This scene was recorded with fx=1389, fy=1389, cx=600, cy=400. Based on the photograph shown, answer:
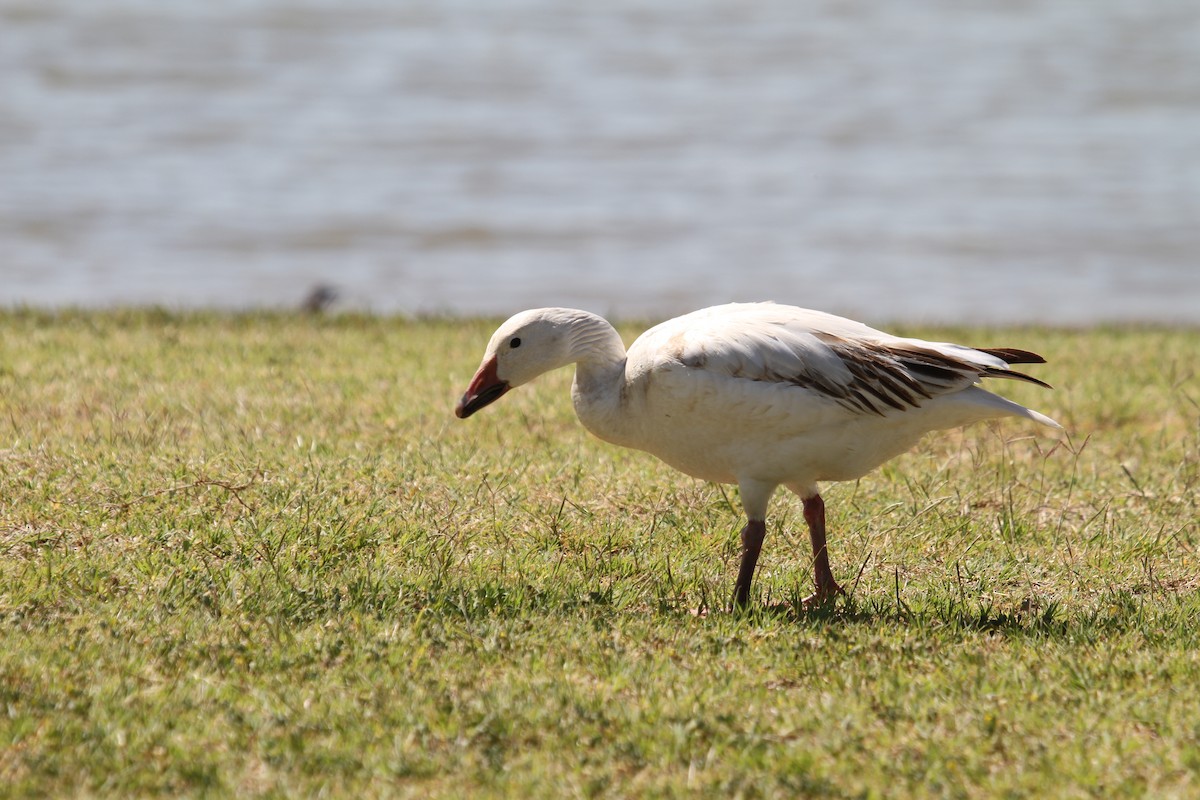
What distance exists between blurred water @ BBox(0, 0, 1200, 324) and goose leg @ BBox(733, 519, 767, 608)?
837cm

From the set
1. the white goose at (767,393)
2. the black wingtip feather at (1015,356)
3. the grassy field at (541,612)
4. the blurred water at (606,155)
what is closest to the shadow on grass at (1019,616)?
the grassy field at (541,612)

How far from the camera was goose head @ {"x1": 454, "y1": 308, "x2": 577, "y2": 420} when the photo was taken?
4898mm

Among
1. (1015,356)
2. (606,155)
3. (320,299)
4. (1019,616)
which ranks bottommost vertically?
(1019,616)

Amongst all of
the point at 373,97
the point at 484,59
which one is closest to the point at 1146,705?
the point at 373,97

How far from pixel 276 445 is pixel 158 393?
52.0 inches

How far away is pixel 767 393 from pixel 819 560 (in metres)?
0.67

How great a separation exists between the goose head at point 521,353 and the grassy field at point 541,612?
21.1 inches

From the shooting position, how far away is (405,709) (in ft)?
12.1

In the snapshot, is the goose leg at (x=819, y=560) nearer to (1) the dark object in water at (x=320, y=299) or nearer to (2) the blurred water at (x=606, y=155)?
(1) the dark object in water at (x=320, y=299)

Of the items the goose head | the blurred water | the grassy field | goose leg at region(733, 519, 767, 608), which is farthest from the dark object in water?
goose leg at region(733, 519, 767, 608)

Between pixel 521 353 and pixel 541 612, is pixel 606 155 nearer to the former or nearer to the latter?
pixel 521 353

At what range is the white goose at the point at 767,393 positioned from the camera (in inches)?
180

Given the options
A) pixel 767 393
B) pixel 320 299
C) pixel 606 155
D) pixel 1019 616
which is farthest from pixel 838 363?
pixel 606 155

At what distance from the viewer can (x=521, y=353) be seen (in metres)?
4.95
